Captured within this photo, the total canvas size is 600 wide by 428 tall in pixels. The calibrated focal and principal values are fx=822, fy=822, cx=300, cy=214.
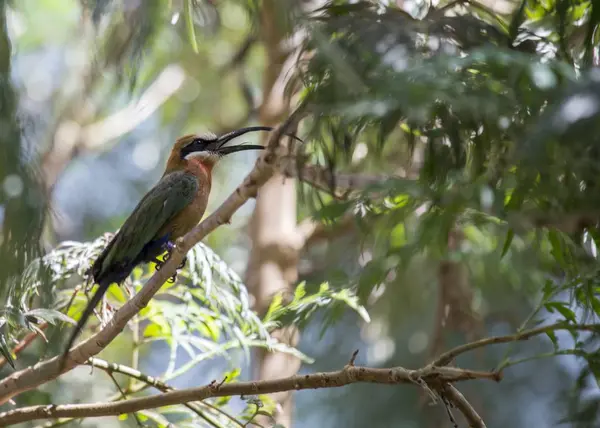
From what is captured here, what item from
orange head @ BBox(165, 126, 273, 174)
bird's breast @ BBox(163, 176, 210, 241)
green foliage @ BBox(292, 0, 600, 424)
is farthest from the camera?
orange head @ BBox(165, 126, 273, 174)

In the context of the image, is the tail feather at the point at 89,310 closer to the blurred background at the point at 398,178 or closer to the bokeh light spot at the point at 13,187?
the blurred background at the point at 398,178

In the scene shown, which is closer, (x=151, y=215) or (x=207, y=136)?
(x=151, y=215)

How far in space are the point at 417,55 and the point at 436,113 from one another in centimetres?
13

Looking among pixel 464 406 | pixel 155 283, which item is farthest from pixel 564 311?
pixel 155 283

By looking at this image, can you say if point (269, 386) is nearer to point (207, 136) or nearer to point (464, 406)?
point (464, 406)

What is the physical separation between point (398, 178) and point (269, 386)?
2.03 ft

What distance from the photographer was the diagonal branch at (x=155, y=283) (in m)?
2.00

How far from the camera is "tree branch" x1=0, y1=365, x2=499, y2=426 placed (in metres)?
1.82

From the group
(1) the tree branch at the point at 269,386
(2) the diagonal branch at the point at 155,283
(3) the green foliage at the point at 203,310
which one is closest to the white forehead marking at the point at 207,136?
(3) the green foliage at the point at 203,310

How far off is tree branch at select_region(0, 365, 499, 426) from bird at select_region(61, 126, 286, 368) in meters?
0.27

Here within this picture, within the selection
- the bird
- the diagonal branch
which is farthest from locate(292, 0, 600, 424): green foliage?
the bird

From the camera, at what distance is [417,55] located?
178 centimetres

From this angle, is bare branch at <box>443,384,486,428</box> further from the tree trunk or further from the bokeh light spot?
the tree trunk

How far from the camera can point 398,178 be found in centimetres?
189
